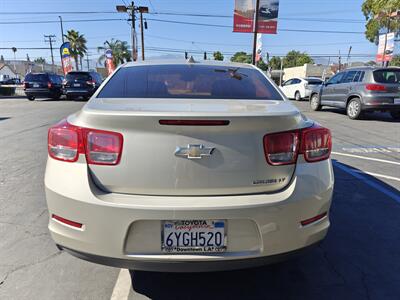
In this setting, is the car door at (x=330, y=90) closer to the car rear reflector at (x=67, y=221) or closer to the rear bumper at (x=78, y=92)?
the car rear reflector at (x=67, y=221)

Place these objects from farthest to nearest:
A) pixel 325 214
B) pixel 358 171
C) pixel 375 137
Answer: pixel 375 137, pixel 358 171, pixel 325 214

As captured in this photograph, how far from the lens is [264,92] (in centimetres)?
275

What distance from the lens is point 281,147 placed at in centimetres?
199

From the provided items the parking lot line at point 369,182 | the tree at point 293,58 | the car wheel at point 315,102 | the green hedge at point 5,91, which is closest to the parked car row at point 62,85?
the green hedge at point 5,91

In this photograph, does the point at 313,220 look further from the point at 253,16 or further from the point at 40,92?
the point at 253,16

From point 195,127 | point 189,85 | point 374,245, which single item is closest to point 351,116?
point 374,245

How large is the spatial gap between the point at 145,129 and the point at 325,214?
4.35 ft

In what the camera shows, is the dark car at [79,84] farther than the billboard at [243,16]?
No

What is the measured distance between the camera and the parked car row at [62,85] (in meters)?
18.8

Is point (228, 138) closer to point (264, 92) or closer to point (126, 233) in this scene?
point (126, 233)

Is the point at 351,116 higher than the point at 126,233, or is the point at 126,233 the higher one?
the point at 126,233

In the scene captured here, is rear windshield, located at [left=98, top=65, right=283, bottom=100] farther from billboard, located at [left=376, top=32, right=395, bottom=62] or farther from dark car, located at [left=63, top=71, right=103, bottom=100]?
billboard, located at [left=376, top=32, right=395, bottom=62]

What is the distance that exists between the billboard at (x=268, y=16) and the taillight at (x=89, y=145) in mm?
22752

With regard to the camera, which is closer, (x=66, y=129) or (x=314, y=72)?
(x=66, y=129)
